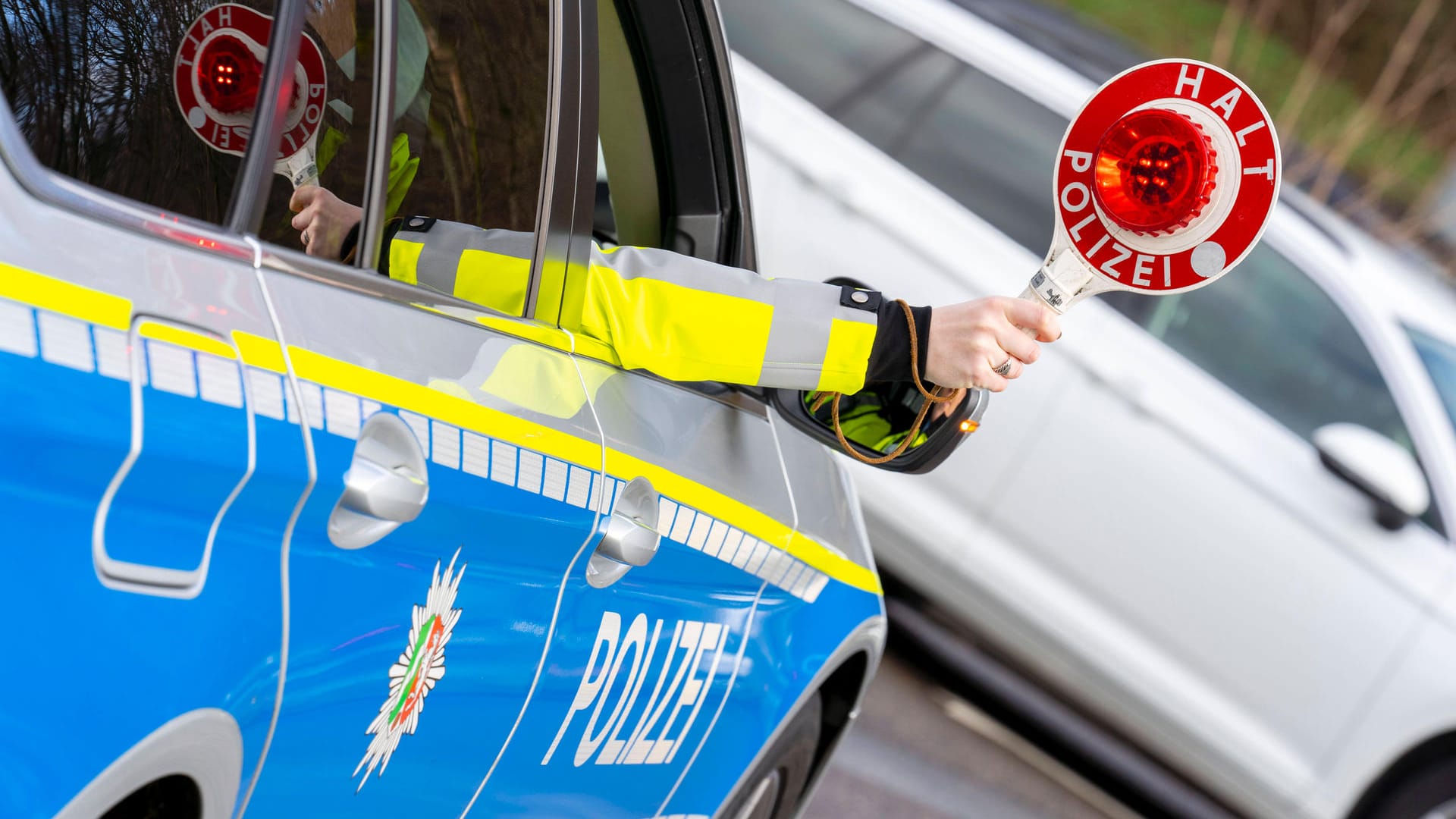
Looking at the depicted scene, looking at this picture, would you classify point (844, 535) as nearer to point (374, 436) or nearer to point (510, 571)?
point (510, 571)

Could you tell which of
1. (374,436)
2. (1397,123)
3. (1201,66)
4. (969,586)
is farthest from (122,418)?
(1397,123)

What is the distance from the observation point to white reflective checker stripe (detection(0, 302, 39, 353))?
2.77 feet

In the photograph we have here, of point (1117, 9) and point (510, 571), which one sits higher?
point (1117, 9)

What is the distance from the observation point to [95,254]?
0.92m

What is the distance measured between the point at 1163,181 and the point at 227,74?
974 mm

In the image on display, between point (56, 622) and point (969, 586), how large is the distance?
316 centimetres

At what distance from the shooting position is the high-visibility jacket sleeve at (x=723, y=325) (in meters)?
1.62

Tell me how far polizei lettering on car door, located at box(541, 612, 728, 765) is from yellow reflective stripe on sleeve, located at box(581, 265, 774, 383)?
32 centimetres

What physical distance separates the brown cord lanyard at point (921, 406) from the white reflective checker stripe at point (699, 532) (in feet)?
0.72

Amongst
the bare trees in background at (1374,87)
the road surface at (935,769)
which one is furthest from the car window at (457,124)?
the bare trees in background at (1374,87)

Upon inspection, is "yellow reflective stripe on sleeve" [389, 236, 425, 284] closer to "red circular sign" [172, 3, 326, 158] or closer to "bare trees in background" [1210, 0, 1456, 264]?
"red circular sign" [172, 3, 326, 158]

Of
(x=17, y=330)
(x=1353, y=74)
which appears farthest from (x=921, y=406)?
(x=1353, y=74)

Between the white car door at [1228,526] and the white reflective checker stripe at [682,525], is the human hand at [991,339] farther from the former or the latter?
the white car door at [1228,526]

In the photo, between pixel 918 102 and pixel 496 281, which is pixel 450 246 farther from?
pixel 918 102
